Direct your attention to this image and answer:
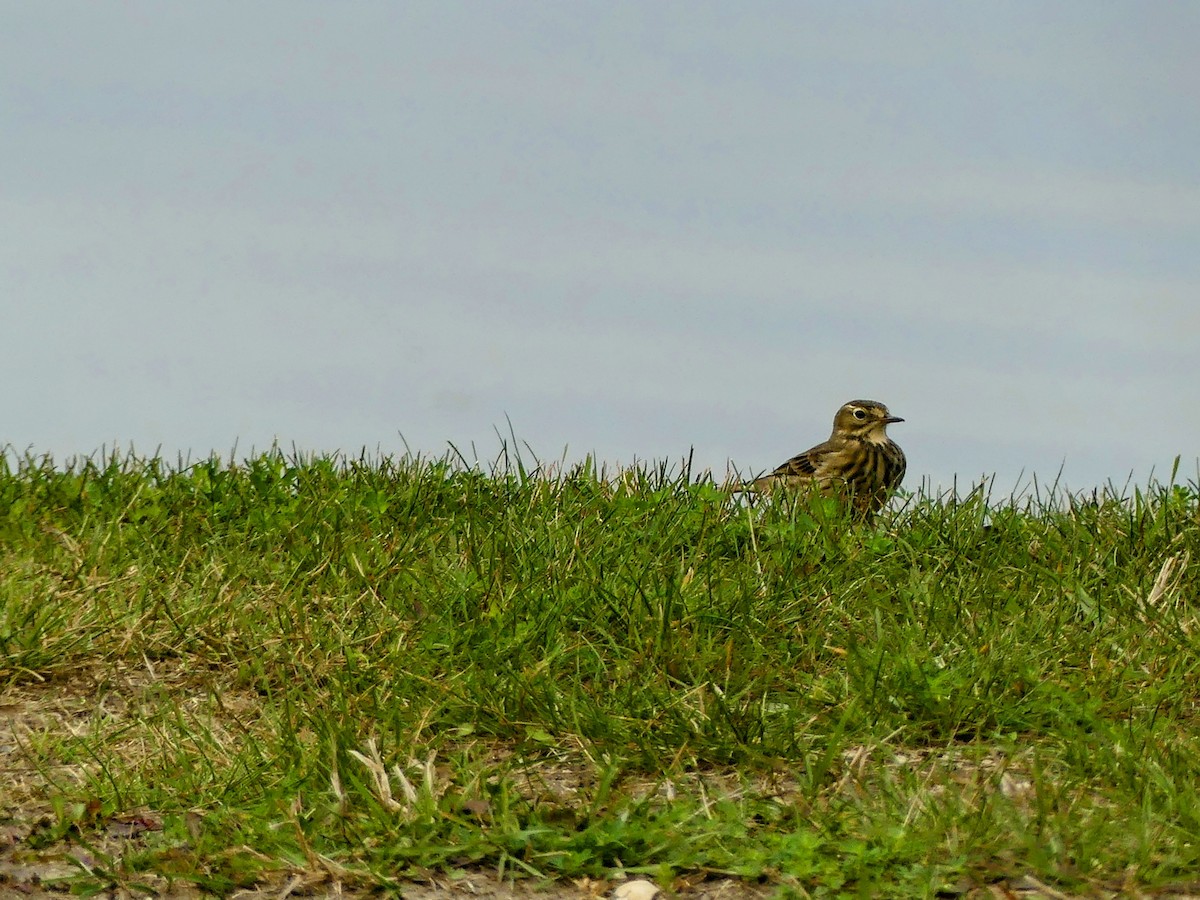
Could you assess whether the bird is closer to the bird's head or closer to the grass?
the bird's head

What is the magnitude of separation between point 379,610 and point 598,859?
2.49m

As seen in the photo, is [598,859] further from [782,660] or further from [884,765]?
[782,660]

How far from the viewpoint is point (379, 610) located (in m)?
7.18

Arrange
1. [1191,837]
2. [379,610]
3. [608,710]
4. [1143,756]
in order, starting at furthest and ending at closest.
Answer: [379,610], [608,710], [1143,756], [1191,837]

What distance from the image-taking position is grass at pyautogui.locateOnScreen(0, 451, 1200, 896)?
200 inches

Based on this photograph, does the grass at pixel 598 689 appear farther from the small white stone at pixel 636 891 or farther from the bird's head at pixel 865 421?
the bird's head at pixel 865 421

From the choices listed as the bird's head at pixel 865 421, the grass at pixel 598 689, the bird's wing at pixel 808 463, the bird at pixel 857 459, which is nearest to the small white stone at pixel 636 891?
the grass at pixel 598 689

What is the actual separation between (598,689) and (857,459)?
5517 mm

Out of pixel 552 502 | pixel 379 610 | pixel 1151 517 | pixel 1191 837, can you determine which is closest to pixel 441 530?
pixel 552 502

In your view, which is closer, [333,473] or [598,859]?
[598,859]

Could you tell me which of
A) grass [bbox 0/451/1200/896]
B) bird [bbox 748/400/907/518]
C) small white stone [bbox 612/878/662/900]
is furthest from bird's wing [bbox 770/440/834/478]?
small white stone [bbox 612/878/662/900]

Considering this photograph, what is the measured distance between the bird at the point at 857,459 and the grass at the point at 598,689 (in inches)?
83.6

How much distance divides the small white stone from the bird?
19.7 ft

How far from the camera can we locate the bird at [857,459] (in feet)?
36.2
